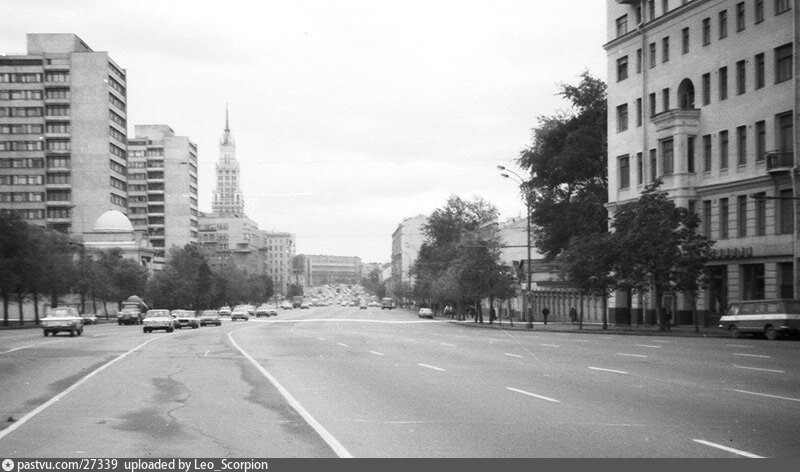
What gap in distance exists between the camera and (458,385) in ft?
64.9

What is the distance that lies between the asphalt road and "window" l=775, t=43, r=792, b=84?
24197mm

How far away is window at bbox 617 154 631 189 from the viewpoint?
6581cm

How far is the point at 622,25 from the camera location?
67.0 meters

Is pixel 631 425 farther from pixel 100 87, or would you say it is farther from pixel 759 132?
pixel 100 87

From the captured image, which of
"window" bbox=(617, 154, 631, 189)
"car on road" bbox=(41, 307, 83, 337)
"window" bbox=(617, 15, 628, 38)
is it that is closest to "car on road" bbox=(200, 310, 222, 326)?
"car on road" bbox=(41, 307, 83, 337)

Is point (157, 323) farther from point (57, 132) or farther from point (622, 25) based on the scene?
point (57, 132)

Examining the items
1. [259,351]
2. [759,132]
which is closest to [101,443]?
[259,351]

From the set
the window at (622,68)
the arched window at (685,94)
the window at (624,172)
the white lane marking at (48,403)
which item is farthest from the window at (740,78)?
the white lane marking at (48,403)

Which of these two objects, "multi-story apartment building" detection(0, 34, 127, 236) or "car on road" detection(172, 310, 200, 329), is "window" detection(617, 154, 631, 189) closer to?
"car on road" detection(172, 310, 200, 329)

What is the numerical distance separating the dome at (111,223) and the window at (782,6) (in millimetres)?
102806

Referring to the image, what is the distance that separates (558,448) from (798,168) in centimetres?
4012

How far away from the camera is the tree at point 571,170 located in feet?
240

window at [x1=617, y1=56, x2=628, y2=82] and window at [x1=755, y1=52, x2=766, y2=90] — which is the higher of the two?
window at [x1=617, y1=56, x2=628, y2=82]

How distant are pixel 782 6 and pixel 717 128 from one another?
849 centimetres
